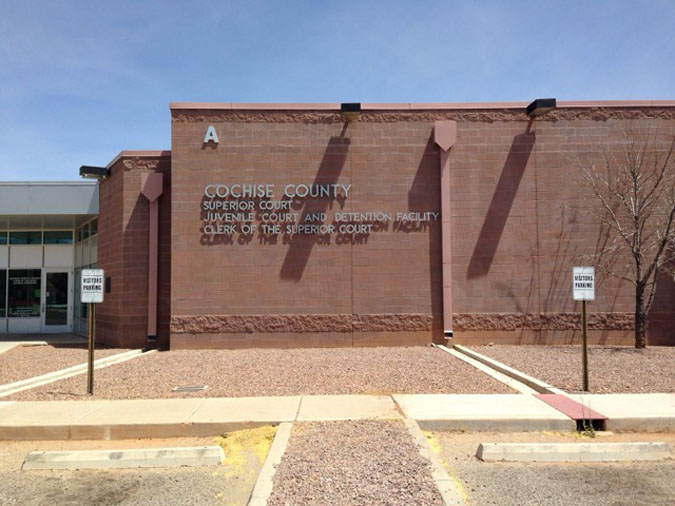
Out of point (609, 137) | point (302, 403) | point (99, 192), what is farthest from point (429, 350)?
point (99, 192)

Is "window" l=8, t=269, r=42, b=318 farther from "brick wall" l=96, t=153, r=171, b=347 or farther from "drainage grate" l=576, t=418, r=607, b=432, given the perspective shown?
"drainage grate" l=576, t=418, r=607, b=432

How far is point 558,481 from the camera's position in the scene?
6.08 metres

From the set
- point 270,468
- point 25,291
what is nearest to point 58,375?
point 270,468

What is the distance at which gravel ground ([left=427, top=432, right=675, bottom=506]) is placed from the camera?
A: 5566mm

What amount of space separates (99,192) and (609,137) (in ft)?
52.2

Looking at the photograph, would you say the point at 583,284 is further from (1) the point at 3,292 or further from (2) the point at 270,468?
(1) the point at 3,292

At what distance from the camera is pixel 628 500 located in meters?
5.58

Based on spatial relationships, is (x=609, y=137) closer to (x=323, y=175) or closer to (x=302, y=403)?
(x=323, y=175)

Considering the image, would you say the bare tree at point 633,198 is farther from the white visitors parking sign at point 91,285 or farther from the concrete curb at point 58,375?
the concrete curb at point 58,375

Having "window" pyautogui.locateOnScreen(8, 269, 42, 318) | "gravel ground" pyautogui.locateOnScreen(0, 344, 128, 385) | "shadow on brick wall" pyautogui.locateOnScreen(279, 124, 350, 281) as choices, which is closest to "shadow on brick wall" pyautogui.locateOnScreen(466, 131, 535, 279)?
"shadow on brick wall" pyautogui.locateOnScreen(279, 124, 350, 281)

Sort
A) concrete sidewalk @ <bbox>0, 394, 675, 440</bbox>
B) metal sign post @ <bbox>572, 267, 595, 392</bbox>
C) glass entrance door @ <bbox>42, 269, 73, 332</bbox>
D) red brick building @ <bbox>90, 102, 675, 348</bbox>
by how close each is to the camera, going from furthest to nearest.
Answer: glass entrance door @ <bbox>42, 269, 73, 332</bbox>, red brick building @ <bbox>90, 102, 675, 348</bbox>, metal sign post @ <bbox>572, 267, 595, 392</bbox>, concrete sidewalk @ <bbox>0, 394, 675, 440</bbox>

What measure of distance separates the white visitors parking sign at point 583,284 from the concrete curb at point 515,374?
65.4 inches

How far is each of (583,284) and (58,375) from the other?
35.0 feet

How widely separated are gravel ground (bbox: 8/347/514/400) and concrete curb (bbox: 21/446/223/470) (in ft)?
9.73
